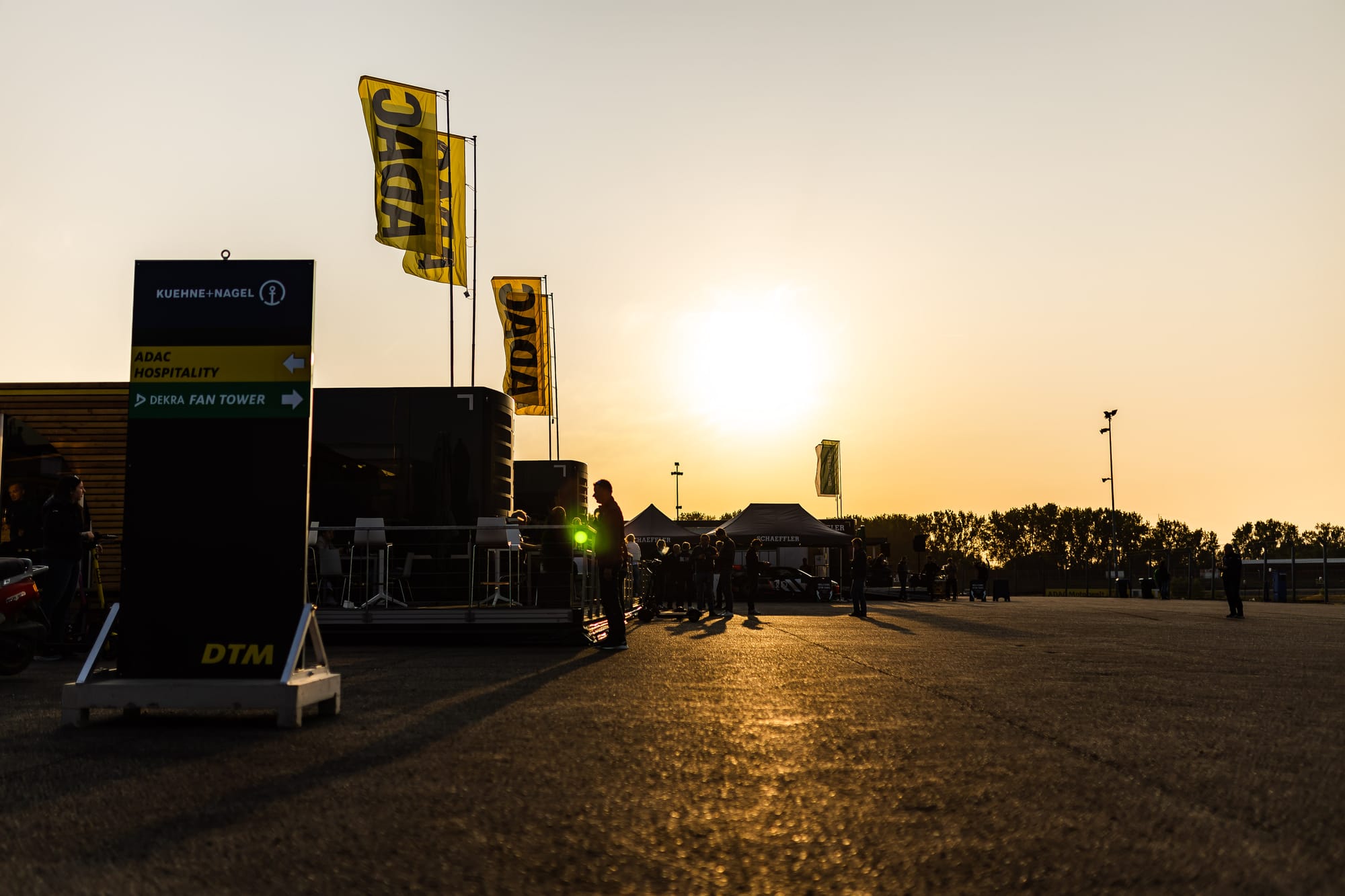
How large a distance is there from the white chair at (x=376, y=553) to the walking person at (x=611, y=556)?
8.85 feet

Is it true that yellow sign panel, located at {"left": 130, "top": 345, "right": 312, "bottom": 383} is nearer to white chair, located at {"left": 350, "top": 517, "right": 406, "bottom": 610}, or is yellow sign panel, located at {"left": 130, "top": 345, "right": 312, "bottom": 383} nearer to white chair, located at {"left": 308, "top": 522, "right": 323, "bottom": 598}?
white chair, located at {"left": 350, "top": 517, "right": 406, "bottom": 610}

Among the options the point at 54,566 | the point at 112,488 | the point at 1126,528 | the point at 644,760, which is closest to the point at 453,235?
the point at 112,488

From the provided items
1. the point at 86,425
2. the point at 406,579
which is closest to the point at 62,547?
the point at 406,579

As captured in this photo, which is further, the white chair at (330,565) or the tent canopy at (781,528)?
the tent canopy at (781,528)

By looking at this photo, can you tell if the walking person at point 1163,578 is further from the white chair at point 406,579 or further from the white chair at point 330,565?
the white chair at point 330,565

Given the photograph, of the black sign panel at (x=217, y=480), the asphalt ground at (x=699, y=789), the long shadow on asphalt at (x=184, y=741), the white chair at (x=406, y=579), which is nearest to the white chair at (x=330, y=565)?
the white chair at (x=406, y=579)

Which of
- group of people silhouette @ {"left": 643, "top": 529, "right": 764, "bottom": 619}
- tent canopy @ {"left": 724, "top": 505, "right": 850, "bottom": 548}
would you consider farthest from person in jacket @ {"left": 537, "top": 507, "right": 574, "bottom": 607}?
tent canopy @ {"left": 724, "top": 505, "right": 850, "bottom": 548}

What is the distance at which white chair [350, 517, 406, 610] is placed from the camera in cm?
1395

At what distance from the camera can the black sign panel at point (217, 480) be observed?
267 inches

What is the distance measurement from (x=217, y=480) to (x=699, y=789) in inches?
152

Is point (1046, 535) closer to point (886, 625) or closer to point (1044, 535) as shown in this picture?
point (1044, 535)

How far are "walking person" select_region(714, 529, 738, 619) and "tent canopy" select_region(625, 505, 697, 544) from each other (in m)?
21.6

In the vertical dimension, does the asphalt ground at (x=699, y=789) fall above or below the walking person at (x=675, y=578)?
below

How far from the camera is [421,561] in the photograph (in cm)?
1498
